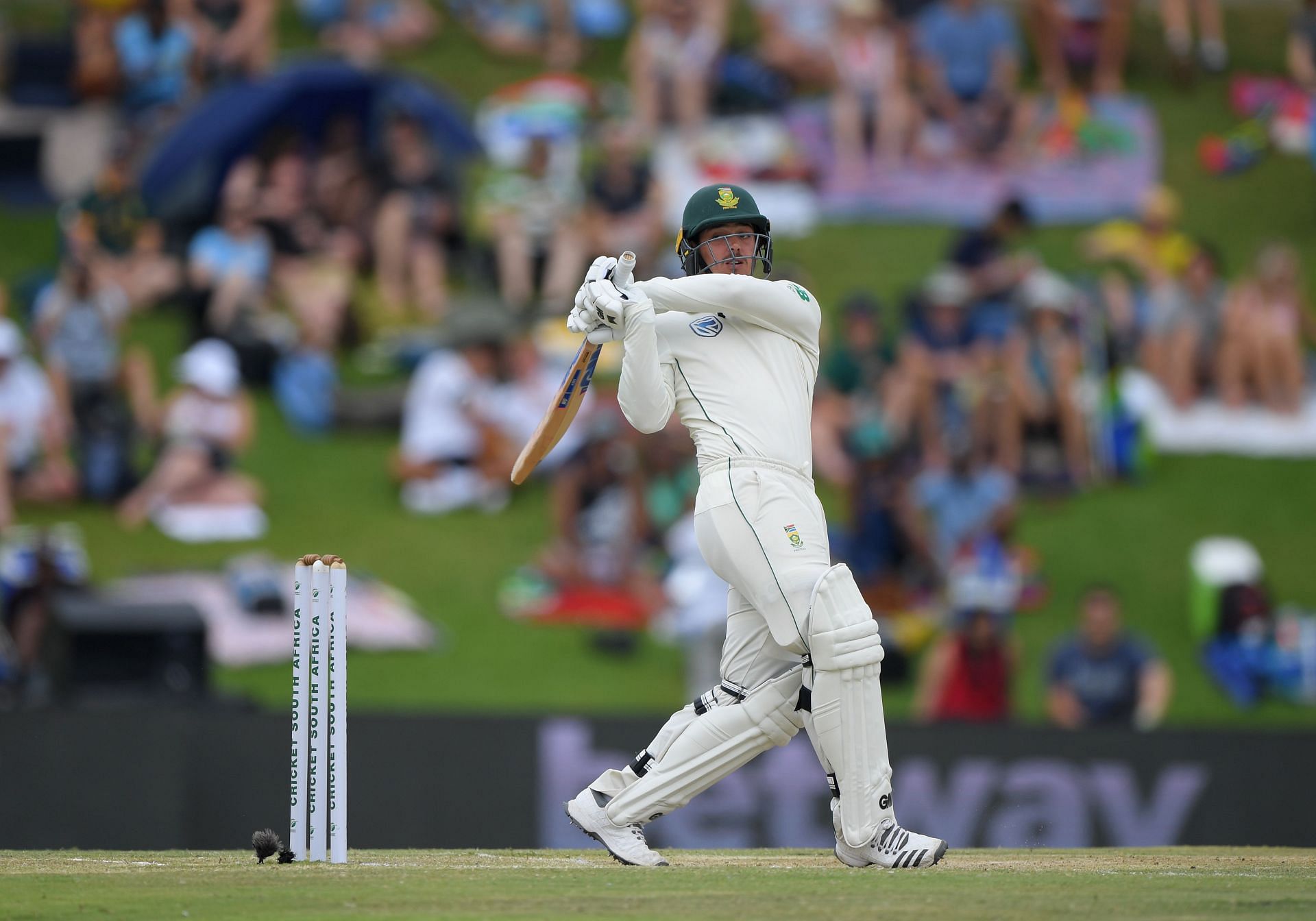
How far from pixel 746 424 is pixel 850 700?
108 centimetres

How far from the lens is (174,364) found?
1711 centimetres

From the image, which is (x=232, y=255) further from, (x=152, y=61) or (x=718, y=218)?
(x=718, y=218)

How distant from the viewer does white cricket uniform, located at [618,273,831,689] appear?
7.14 metres

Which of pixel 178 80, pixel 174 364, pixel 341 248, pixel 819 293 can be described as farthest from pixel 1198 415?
pixel 178 80

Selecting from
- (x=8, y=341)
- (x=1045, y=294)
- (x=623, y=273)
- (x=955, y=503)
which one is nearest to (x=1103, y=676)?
(x=955, y=503)

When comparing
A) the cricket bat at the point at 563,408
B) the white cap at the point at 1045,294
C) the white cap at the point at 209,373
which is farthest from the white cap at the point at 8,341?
the cricket bat at the point at 563,408

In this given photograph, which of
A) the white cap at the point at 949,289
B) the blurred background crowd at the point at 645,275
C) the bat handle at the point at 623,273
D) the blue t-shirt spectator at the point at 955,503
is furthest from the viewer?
the white cap at the point at 949,289

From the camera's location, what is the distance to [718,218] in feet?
24.7

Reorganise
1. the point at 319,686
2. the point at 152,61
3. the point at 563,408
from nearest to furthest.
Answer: the point at 319,686
the point at 563,408
the point at 152,61

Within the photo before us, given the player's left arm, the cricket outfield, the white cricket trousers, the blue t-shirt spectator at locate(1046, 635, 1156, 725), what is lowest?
the cricket outfield

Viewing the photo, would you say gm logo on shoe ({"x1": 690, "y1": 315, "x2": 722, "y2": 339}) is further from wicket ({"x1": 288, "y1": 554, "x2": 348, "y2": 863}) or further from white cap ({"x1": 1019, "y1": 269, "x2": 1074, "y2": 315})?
white cap ({"x1": 1019, "y1": 269, "x2": 1074, "y2": 315})

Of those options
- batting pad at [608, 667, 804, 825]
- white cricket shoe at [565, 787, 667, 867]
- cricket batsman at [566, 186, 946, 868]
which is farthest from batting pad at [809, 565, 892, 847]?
white cricket shoe at [565, 787, 667, 867]

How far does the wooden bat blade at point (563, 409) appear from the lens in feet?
24.8

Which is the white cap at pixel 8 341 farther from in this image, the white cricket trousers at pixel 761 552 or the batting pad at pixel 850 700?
the batting pad at pixel 850 700
